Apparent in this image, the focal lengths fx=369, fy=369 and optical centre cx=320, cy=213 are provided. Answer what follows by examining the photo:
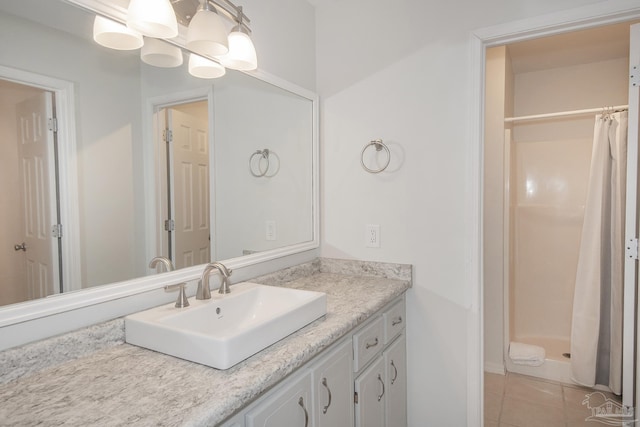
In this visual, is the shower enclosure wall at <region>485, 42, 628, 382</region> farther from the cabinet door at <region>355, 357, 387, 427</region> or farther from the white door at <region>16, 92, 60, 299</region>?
Result: the white door at <region>16, 92, 60, 299</region>

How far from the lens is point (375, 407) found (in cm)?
154

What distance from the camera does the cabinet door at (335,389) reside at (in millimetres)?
1163

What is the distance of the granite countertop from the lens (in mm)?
722

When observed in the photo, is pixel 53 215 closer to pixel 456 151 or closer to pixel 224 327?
pixel 224 327

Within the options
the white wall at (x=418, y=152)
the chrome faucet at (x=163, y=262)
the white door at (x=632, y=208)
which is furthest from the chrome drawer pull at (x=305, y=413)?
the white door at (x=632, y=208)

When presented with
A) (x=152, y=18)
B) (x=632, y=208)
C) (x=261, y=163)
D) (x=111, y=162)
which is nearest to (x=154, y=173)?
(x=111, y=162)

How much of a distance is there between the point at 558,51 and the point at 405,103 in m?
1.76

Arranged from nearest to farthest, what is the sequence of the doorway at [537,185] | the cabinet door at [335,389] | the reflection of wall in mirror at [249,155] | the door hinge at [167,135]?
the cabinet door at [335,389], the door hinge at [167,135], the reflection of wall in mirror at [249,155], the doorway at [537,185]

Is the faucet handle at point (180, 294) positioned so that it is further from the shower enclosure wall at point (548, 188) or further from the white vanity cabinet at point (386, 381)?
the shower enclosure wall at point (548, 188)

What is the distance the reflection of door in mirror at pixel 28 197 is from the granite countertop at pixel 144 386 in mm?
226

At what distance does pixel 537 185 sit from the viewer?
10.7 ft

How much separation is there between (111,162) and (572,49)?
3.17 m

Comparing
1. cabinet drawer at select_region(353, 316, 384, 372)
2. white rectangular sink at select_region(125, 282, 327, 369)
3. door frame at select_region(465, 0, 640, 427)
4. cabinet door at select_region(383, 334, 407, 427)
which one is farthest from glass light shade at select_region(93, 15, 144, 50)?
cabinet door at select_region(383, 334, 407, 427)

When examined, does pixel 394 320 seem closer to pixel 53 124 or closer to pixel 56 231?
pixel 56 231
